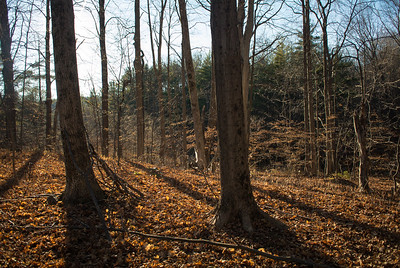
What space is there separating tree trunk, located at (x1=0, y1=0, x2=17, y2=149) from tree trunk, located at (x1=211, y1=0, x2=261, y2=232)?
9136mm

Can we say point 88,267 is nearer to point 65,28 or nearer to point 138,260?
point 138,260

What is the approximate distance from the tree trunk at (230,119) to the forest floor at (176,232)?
0.32m

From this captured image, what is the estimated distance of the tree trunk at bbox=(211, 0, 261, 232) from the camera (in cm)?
396

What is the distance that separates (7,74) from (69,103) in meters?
8.29

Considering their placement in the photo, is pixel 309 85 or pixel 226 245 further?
pixel 309 85

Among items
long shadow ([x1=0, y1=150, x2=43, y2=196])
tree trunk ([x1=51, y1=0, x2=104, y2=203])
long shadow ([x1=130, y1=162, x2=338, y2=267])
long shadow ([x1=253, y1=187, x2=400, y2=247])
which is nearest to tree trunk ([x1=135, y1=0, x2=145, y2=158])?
long shadow ([x1=0, y1=150, x2=43, y2=196])

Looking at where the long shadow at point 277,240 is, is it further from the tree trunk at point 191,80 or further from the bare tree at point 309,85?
the bare tree at point 309,85

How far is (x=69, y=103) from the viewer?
4.39m

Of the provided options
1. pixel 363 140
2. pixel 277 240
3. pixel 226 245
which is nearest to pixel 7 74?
pixel 226 245

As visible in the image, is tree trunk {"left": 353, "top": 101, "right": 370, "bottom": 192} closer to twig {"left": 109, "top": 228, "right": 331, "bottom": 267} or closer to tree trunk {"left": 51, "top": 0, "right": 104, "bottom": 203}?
twig {"left": 109, "top": 228, "right": 331, "bottom": 267}

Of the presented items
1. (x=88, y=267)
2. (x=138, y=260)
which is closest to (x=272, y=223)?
(x=138, y=260)

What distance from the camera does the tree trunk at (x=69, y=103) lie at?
4338mm

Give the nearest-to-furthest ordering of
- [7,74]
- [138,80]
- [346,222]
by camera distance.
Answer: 1. [346,222]
2. [7,74]
3. [138,80]

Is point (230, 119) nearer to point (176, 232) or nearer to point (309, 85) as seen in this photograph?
point (176, 232)
